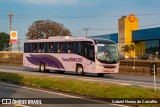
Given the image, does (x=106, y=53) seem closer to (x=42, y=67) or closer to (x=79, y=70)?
(x=79, y=70)

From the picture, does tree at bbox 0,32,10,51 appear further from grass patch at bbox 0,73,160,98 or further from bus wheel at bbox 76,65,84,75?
grass patch at bbox 0,73,160,98

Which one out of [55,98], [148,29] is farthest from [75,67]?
[148,29]

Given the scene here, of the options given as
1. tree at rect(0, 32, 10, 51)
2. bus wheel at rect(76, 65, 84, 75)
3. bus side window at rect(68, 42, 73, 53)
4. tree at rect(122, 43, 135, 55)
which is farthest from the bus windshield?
tree at rect(0, 32, 10, 51)

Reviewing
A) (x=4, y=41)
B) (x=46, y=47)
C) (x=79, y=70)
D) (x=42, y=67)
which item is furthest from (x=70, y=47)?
(x=4, y=41)

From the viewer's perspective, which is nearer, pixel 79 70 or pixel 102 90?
pixel 102 90

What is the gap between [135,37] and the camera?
3625 inches

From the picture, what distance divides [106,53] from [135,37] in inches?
2488

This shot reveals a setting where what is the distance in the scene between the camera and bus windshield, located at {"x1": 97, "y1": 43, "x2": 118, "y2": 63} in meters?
29.8

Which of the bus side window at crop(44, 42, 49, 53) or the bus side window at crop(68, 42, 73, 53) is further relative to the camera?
the bus side window at crop(44, 42, 49, 53)

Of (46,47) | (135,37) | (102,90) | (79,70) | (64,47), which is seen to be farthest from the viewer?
(135,37)

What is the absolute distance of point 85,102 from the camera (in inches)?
580

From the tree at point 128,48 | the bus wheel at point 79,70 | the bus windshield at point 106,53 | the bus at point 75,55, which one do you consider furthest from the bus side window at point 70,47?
the tree at point 128,48

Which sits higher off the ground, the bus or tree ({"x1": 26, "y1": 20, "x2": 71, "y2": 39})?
tree ({"x1": 26, "y1": 20, "x2": 71, "y2": 39})

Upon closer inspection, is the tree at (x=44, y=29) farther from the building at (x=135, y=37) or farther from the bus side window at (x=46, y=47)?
the bus side window at (x=46, y=47)
